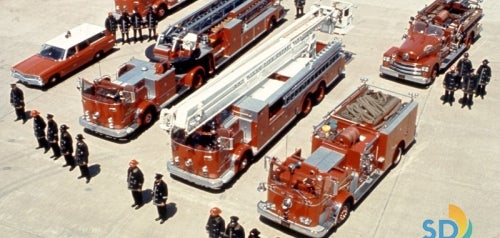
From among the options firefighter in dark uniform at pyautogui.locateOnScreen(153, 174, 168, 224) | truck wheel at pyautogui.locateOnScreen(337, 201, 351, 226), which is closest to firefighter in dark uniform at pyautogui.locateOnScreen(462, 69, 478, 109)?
truck wheel at pyautogui.locateOnScreen(337, 201, 351, 226)

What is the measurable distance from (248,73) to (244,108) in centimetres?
143

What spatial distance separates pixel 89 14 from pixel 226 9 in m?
7.07

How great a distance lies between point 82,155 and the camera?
1802 centimetres

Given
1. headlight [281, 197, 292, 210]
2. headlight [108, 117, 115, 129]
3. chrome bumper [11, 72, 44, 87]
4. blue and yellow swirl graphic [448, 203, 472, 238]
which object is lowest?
blue and yellow swirl graphic [448, 203, 472, 238]

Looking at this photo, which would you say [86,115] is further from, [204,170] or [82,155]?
[204,170]

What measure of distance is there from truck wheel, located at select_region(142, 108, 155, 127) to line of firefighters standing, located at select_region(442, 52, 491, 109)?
891cm

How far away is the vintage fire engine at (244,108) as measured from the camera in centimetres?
1753

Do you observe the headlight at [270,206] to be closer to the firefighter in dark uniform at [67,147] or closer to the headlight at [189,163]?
the headlight at [189,163]

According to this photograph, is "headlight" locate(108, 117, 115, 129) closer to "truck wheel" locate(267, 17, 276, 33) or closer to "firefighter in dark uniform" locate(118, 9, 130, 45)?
"firefighter in dark uniform" locate(118, 9, 130, 45)

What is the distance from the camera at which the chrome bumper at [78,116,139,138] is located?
779 inches

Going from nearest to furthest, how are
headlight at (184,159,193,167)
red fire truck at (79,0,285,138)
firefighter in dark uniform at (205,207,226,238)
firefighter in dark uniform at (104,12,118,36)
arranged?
firefighter in dark uniform at (205,207,226,238) → headlight at (184,159,193,167) → red fire truck at (79,0,285,138) → firefighter in dark uniform at (104,12,118,36)

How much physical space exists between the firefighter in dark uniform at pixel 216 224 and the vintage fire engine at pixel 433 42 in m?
10.3

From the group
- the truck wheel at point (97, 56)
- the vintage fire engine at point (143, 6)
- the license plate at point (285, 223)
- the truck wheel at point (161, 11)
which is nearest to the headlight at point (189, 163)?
the license plate at point (285, 223)

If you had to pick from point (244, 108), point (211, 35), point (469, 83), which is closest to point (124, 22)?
point (211, 35)
